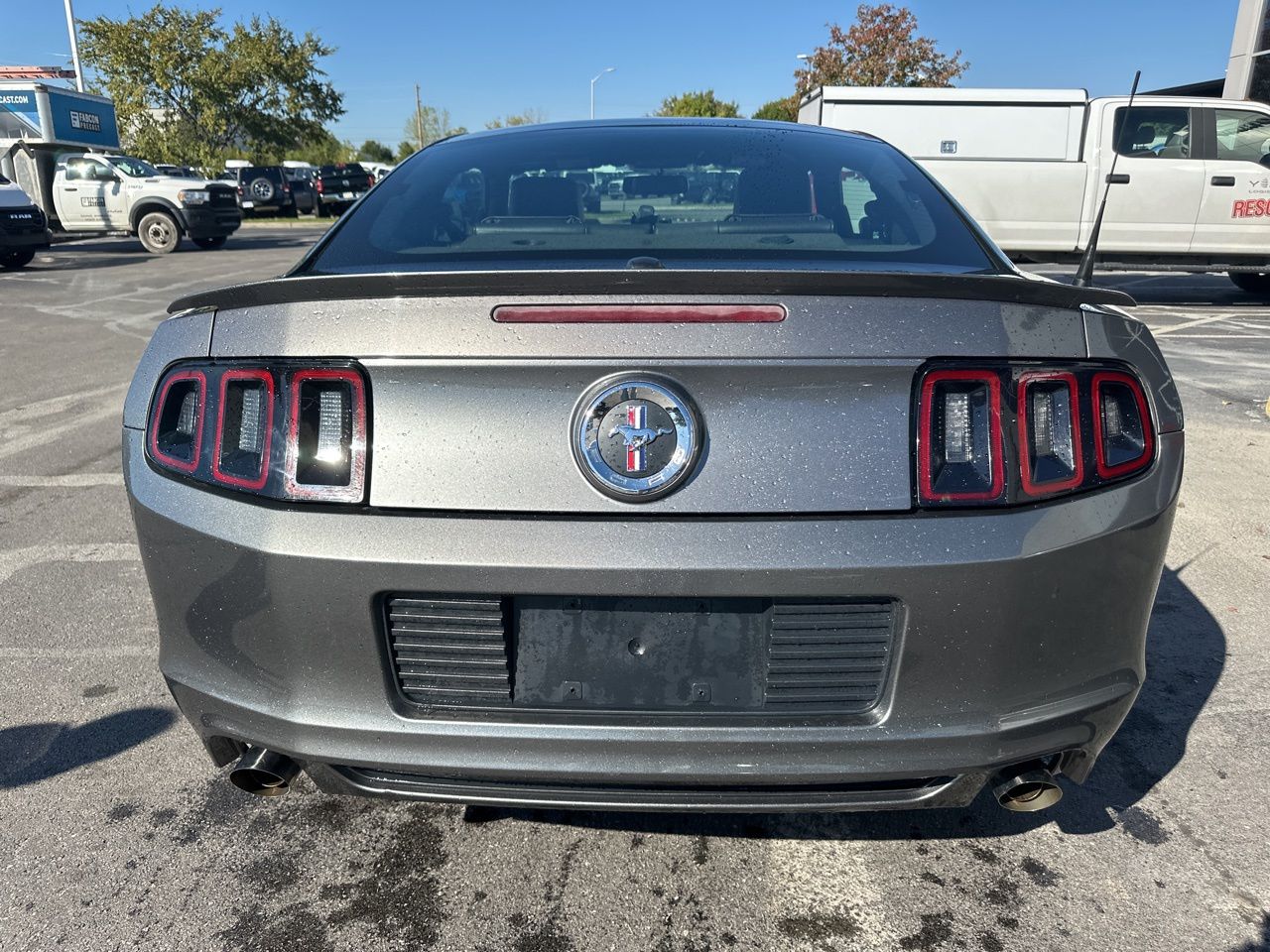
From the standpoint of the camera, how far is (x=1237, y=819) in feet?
7.32

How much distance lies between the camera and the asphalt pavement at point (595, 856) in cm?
190

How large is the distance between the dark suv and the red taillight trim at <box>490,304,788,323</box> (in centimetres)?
3551

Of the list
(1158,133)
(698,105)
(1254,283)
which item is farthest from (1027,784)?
(698,105)

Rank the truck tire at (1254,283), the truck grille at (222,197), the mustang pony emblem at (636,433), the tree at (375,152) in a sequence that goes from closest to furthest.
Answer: the mustang pony emblem at (636,433) < the truck tire at (1254,283) < the truck grille at (222,197) < the tree at (375,152)

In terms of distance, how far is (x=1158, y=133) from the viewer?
11266 millimetres

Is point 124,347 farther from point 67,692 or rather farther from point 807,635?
point 807,635

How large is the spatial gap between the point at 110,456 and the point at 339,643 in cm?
443

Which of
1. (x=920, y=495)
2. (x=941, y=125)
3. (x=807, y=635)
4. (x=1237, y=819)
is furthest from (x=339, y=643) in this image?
(x=941, y=125)

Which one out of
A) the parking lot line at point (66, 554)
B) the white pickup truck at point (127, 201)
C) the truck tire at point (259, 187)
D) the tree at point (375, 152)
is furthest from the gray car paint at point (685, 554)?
the tree at point (375, 152)

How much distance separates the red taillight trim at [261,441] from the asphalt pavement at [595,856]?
36.6 inches

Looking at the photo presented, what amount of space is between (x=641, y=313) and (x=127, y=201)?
66.0 feet

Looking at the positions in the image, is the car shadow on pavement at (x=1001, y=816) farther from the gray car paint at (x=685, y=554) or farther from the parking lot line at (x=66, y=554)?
the parking lot line at (x=66, y=554)

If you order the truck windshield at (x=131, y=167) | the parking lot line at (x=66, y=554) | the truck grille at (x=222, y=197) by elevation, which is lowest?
the parking lot line at (x=66, y=554)

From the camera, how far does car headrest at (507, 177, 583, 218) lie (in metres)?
2.42
